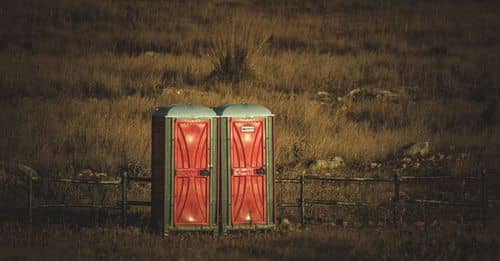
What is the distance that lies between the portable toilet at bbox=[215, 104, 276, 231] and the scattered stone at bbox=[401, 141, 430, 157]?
8.37 m

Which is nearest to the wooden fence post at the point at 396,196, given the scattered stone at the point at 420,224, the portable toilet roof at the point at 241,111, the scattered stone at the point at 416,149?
the scattered stone at the point at 420,224

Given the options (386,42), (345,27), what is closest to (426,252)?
(386,42)

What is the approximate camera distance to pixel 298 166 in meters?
24.0

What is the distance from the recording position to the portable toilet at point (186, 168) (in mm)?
16688

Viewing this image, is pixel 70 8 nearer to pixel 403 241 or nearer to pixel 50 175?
pixel 50 175

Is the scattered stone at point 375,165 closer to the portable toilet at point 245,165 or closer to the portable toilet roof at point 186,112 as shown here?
the portable toilet at point 245,165

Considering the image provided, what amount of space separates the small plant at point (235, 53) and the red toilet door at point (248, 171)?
14992 millimetres

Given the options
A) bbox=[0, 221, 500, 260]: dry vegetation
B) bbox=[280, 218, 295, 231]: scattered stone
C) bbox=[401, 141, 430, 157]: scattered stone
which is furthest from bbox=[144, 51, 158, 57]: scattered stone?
bbox=[0, 221, 500, 260]: dry vegetation

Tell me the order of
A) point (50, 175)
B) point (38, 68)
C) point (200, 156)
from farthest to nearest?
1. point (38, 68)
2. point (50, 175)
3. point (200, 156)

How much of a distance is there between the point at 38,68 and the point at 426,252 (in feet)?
65.4

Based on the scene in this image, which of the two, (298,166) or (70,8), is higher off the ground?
(70,8)

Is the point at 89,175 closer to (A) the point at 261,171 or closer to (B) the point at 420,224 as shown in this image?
(A) the point at 261,171

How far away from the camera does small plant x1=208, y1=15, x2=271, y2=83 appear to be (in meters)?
32.5

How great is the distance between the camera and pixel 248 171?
669 inches
